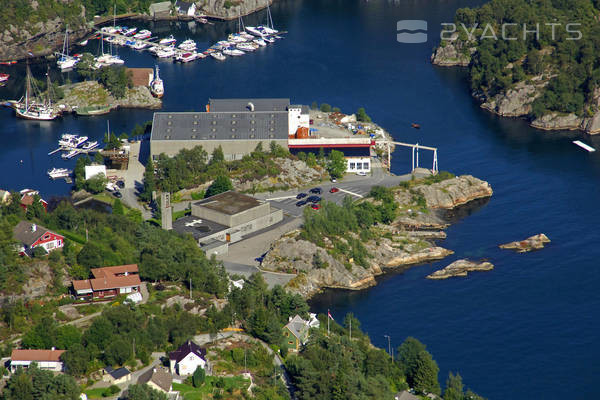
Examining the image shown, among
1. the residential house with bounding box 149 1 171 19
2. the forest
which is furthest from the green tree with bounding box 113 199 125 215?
the residential house with bounding box 149 1 171 19

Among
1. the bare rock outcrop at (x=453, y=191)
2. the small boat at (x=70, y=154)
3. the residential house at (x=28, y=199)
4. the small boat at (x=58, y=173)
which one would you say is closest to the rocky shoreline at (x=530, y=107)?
the bare rock outcrop at (x=453, y=191)

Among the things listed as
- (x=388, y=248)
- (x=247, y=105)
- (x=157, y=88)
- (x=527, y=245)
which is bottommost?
(x=388, y=248)

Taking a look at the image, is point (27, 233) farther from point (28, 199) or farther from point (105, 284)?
point (28, 199)

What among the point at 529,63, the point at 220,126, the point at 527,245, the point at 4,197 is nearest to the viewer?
the point at 527,245

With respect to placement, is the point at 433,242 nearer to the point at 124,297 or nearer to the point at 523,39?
the point at 124,297

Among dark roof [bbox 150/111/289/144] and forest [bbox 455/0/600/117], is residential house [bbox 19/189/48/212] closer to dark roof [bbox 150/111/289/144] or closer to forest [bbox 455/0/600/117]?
dark roof [bbox 150/111/289/144]

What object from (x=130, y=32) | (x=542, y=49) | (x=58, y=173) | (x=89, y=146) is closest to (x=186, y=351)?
(x=58, y=173)

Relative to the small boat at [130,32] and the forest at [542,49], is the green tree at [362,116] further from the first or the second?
the small boat at [130,32]
